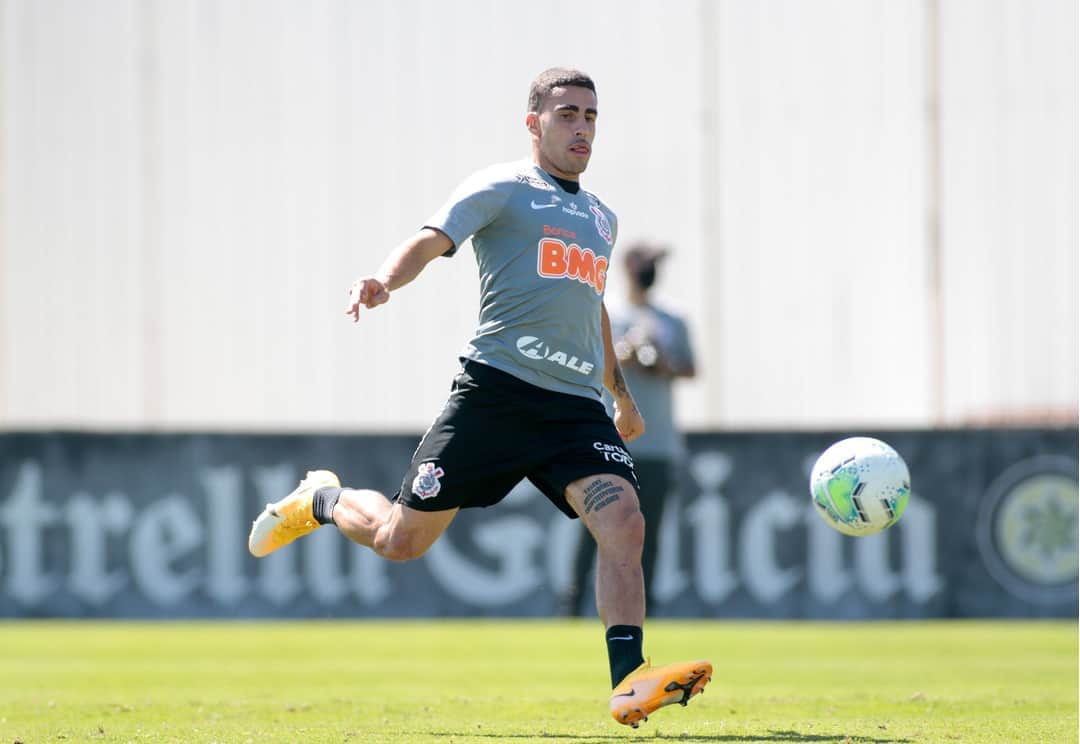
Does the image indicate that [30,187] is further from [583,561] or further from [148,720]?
[148,720]

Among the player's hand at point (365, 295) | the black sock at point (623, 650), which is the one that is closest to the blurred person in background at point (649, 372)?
the black sock at point (623, 650)

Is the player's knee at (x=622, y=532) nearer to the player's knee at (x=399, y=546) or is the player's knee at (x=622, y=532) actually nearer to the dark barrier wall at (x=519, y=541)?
the player's knee at (x=399, y=546)

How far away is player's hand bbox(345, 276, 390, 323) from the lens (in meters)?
5.75

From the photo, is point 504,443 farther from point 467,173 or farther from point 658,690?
point 467,173

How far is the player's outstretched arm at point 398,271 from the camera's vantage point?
227 inches

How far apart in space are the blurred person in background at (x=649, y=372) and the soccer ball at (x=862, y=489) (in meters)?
3.51

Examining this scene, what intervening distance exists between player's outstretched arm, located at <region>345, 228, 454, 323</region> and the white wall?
9.29m

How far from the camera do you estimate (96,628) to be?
13.3 meters

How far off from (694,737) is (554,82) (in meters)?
2.46

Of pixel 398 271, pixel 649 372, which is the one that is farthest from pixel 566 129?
pixel 649 372

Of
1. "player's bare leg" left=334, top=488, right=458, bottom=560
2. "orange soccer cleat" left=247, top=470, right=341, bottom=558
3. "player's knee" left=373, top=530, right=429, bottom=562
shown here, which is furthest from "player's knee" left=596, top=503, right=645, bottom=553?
"orange soccer cleat" left=247, top=470, right=341, bottom=558

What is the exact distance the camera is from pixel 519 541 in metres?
13.6

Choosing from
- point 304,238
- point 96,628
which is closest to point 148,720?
point 96,628

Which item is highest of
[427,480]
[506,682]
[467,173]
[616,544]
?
[467,173]
